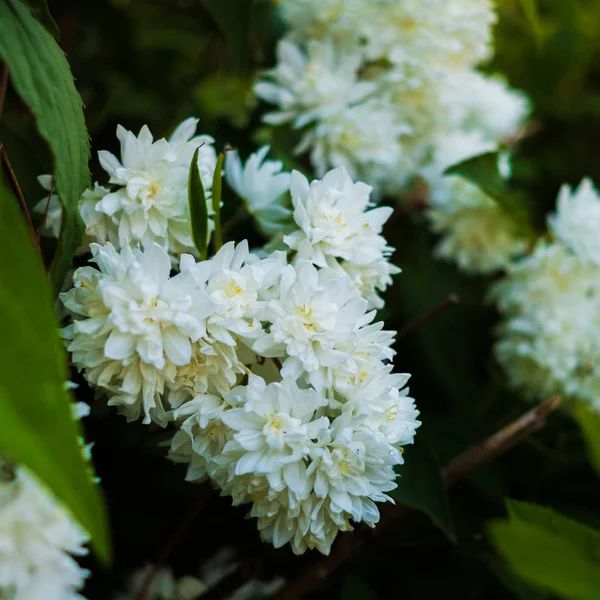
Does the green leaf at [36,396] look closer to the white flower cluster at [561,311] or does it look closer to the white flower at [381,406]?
the white flower at [381,406]

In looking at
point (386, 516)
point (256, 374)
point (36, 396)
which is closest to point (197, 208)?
point (256, 374)

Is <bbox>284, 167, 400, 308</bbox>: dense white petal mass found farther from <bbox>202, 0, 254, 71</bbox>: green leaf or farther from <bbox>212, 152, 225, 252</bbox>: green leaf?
<bbox>202, 0, 254, 71</bbox>: green leaf

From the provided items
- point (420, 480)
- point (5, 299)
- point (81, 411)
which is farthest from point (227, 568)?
point (5, 299)

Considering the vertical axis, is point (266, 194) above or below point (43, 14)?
below

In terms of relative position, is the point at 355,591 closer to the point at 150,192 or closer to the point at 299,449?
the point at 299,449

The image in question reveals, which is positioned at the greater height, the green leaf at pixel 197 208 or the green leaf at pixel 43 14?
the green leaf at pixel 43 14

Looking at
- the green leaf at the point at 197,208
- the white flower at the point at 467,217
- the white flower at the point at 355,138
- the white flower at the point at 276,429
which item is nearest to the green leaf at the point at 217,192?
the green leaf at the point at 197,208

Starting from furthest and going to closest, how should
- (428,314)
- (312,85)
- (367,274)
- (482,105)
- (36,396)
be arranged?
(482,105)
(312,85)
(428,314)
(367,274)
(36,396)
